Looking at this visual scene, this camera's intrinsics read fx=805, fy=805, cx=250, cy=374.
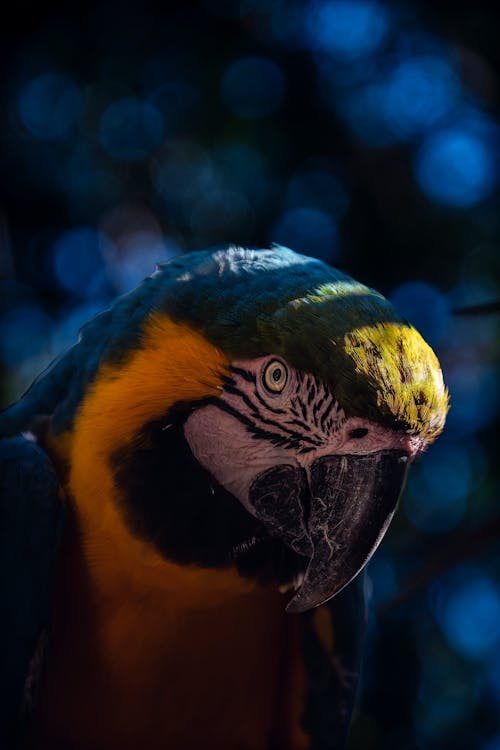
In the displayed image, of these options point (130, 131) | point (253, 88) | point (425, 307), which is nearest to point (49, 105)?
point (130, 131)

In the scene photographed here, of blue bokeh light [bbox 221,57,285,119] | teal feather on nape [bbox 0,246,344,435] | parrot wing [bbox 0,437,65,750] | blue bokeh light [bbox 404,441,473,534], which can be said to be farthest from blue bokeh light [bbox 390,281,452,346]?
parrot wing [bbox 0,437,65,750]

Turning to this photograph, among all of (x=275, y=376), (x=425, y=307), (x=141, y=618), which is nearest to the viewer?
(x=275, y=376)

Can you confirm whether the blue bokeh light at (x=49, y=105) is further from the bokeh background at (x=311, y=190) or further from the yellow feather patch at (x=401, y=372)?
the yellow feather patch at (x=401, y=372)

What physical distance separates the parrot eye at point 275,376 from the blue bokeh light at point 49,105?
10.5 feet

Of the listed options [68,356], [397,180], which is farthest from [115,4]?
[68,356]

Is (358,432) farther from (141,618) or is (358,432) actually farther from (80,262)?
(80,262)

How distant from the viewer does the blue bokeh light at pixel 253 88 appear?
4148mm

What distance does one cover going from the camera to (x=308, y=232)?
412cm

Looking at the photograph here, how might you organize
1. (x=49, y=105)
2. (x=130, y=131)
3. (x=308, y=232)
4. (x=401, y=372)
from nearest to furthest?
(x=401, y=372), (x=308, y=232), (x=130, y=131), (x=49, y=105)

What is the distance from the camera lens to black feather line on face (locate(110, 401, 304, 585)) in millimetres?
1720

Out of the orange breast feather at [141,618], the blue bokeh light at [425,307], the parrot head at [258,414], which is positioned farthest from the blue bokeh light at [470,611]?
the parrot head at [258,414]

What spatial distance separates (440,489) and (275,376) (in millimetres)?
2767

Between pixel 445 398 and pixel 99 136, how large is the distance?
128 inches

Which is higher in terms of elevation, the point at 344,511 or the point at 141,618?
the point at 344,511
